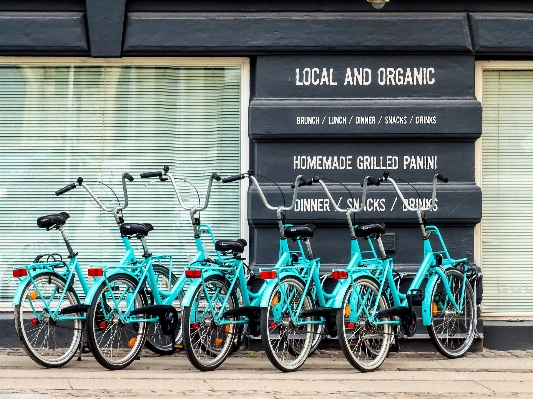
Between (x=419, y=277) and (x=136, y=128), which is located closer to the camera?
(x=419, y=277)

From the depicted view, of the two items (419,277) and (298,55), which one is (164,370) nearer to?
(419,277)

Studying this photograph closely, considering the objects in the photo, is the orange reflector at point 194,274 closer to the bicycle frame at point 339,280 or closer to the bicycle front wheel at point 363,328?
the bicycle frame at point 339,280

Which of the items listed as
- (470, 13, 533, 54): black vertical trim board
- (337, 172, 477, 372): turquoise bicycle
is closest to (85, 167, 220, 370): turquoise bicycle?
(337, 172, 477, 372): turquoise bicycle

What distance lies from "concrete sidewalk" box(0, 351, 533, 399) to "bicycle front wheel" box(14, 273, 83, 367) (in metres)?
0.14

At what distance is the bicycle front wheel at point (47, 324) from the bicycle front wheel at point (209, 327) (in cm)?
107

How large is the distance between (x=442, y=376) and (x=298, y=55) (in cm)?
339

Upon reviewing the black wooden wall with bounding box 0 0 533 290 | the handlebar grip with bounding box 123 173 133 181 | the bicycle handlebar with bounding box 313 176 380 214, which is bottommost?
the bicycle handlebar with bounding box 313 176 380 214

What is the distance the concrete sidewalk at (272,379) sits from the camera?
788cm

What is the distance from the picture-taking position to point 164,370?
29.4 feet

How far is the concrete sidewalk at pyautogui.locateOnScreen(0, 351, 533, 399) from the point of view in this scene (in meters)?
7.88

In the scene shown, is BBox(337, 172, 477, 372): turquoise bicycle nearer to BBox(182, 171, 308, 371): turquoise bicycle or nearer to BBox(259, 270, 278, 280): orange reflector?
BBox(259, 270, 278, 280): orange reflector

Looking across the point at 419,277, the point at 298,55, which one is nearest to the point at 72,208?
the point at 298,55

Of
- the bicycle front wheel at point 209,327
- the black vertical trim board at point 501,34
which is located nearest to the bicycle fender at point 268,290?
the bicycle front wheel at point 209,327

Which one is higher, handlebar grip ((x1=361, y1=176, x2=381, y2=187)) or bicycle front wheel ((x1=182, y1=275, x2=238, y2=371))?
handlebar grip ((x1=361, y1=176, x2=381, y2=187))
